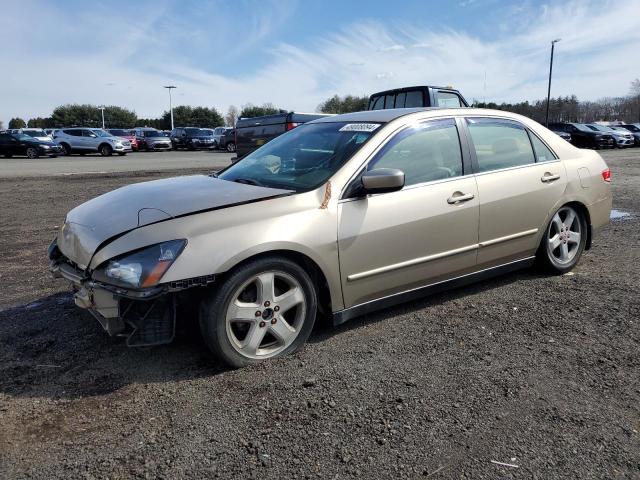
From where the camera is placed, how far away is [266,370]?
10.6ft

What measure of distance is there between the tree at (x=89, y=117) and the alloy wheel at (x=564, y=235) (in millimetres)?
90625

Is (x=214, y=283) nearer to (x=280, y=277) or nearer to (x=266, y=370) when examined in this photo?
(x=280, y=277)

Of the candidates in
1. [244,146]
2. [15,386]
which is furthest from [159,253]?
[244,146]

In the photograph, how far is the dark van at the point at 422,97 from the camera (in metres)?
10.7

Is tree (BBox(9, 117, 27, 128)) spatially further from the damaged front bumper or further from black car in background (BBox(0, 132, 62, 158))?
the damaged front bumper

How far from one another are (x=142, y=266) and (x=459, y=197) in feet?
7.87

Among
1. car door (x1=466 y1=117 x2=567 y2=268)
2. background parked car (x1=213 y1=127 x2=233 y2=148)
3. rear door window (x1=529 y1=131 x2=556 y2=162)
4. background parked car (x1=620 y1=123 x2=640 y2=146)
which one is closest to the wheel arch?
car door (x1=466 y1=117 x2=567 y2=268)

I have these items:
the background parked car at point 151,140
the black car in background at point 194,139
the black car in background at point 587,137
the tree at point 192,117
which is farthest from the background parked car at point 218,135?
the tree at point 192,117

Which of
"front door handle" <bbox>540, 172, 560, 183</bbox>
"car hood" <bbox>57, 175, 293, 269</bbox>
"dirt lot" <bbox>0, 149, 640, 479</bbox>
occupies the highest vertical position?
"front door handle" <bbox>540, 172, 560, 183</bbox>

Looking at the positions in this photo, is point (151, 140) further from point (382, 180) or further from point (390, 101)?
point (382, 180)

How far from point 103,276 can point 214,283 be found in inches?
24.8

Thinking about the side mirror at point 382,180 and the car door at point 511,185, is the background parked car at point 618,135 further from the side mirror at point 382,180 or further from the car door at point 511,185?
the side mirror at point 382,180

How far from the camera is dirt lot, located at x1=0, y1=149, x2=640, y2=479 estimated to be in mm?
2371

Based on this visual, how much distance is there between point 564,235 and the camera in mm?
4977
